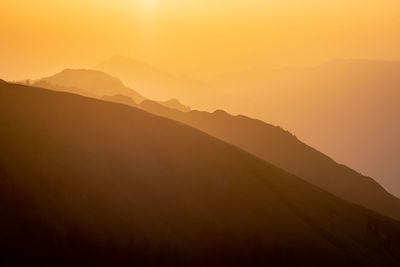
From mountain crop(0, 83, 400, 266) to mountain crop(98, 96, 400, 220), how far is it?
70.7 metres

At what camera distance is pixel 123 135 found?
67938 mm

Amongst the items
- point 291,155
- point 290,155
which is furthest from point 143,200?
point 291,155

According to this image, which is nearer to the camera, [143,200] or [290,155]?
[143,200]

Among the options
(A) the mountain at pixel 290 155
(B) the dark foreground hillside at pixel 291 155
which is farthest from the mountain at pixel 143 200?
(B) the dark foreground hillside at pixel 291 155

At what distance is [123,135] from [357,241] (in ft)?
129

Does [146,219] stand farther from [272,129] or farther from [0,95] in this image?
[272,129]

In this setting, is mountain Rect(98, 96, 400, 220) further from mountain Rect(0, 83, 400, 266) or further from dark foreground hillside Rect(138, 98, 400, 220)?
mountain Rect(0, 83, 400, 266)

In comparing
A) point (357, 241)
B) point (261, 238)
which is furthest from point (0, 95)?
point (357, 241)

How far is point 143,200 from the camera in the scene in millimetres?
58969

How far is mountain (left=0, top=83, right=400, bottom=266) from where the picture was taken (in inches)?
1988

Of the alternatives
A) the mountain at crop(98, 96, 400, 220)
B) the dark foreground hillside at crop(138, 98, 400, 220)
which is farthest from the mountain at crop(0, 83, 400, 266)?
the dark foreground hillside at crop(138, 98, 400, 220)

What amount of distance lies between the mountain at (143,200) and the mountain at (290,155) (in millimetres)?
70651

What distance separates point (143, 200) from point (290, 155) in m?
108

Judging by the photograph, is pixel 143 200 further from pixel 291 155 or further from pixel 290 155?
pixel 291 155
